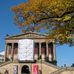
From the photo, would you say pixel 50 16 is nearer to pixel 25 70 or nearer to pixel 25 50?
pixel 25 50

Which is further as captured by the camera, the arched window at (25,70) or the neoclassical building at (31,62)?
the arched window at (25,70)

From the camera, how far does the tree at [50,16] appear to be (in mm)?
19516

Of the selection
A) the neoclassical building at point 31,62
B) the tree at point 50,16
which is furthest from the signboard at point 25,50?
the tree at point 50,16

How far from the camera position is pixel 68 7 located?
1925cm

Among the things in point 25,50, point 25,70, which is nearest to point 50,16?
point 25,50

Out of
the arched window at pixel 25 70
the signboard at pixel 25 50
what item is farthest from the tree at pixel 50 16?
the arched window at pixel 25 70

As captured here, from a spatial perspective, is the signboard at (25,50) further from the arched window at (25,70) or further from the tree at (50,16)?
the tree at (50,16)

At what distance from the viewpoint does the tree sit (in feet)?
64.0

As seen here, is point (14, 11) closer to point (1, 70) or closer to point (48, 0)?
point (48, 0)

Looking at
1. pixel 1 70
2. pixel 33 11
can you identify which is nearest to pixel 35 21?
pixel 33 11

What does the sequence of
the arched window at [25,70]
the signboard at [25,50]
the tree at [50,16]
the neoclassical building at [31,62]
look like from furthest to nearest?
the arched window at [25,70], the signboard at [25,50], the neoclassical building at [31,62], the tree at [50,16]

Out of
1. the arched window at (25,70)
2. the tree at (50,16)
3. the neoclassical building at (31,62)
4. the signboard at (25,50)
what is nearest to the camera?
the tree at (50,16)

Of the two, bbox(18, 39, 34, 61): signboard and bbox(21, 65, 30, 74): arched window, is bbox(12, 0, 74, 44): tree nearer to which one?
bbox(18, 39, 34, 61): signboard

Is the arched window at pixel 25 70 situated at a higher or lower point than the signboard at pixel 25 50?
lower
